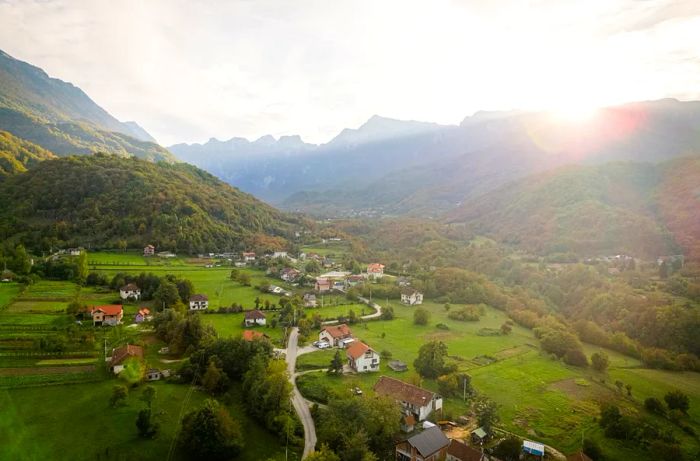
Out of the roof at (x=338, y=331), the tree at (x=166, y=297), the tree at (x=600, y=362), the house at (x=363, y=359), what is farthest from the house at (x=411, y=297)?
the tree at (x=166, y=297)

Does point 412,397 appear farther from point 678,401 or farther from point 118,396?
point 678,401

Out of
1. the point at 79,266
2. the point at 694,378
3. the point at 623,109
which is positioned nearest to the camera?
the point at 694,378

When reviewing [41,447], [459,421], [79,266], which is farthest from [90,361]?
[459,421]

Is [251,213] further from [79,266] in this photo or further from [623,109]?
[623,109]

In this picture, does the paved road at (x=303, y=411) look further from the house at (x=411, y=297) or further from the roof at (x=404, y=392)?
the house at (x=411, y=297)

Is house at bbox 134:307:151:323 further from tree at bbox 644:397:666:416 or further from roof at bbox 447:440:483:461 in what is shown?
tree at bbox 644:397:666:416

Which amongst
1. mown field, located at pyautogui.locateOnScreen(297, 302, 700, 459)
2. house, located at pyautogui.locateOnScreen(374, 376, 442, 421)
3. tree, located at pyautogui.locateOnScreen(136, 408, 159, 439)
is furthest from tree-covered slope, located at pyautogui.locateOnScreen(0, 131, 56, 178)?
house, located at pyautogui.locateOnScreen(374, 376, 442, 421)
